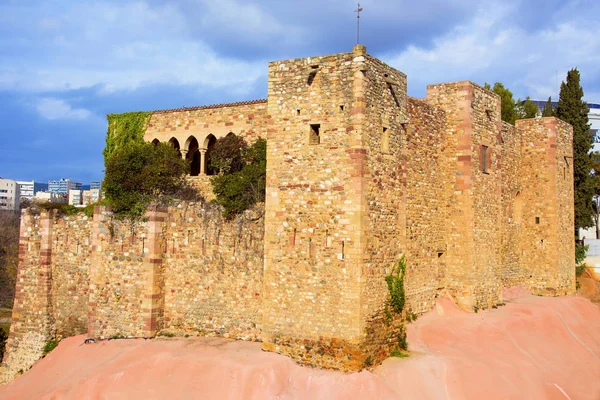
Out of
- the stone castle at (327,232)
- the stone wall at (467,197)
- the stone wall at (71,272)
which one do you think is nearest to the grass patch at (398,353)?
the stone castle at (327,232)

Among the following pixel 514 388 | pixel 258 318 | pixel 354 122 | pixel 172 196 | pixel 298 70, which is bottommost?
pixel 514 388

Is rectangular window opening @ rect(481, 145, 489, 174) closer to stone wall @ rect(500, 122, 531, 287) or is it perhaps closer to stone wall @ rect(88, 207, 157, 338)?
stone wall @ rect(500, 122, 531, 287)

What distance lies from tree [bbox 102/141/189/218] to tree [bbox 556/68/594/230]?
68.0 ft

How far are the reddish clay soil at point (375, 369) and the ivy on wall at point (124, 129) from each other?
904cm

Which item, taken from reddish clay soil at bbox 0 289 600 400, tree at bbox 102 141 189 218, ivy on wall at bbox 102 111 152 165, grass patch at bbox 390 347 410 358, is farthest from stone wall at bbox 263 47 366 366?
ivy on wall at bbox 102 111 152 165

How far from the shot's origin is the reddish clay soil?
14.5 metres

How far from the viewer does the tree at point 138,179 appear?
62.6 ft

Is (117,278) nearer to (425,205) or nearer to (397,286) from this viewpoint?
(397,286)

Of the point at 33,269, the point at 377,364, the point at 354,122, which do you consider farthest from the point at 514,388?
the point at 33,269

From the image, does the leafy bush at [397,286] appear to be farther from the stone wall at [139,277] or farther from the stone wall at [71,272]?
the stone wall at [71,272]

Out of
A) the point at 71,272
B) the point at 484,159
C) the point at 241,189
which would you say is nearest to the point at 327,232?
the point at 241,189

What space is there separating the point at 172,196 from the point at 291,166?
523 centimetres

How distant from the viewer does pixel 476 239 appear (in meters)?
19.9

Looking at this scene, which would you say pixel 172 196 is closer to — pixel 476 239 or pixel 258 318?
pixel 258 318
